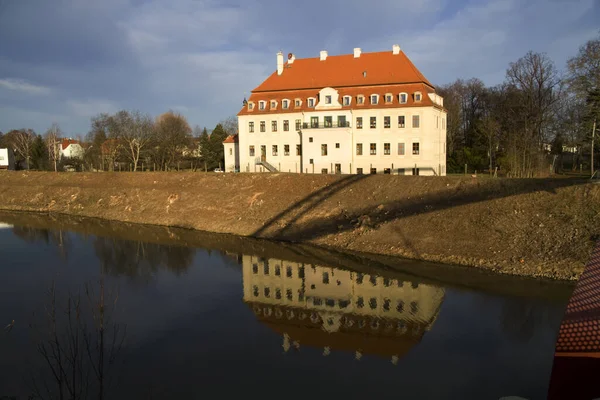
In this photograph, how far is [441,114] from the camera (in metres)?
45.1

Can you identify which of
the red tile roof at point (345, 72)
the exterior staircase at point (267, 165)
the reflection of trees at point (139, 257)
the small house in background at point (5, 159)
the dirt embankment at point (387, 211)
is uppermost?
→ the red tile roof at point (345, 72)

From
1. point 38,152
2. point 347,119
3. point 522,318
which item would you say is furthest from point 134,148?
point 522,318

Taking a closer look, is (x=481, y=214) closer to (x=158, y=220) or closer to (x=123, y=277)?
(x=123, y=277)

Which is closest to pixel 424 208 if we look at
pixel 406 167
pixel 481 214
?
pixel 481 214

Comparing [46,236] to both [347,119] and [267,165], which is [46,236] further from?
[347,119]

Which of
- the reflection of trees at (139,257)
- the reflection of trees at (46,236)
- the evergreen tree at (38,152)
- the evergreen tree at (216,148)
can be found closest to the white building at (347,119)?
the evergreen tree at (216,148)

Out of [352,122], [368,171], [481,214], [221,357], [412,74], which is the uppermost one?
[412,74]

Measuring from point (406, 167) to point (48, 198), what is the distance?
37.4m

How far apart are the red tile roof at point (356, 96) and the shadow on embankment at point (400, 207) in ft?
48.3

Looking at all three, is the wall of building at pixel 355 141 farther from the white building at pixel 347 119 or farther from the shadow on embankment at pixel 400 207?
the shadow on embankment at pixel 400 207

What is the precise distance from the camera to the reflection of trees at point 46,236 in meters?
28.0

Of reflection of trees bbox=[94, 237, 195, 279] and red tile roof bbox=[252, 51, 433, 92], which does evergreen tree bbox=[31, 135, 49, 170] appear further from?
reflection of trees bbox=[94, 237, 195, 279]

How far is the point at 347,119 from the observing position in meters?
43.8

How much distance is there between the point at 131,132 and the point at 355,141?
32.3 metres
